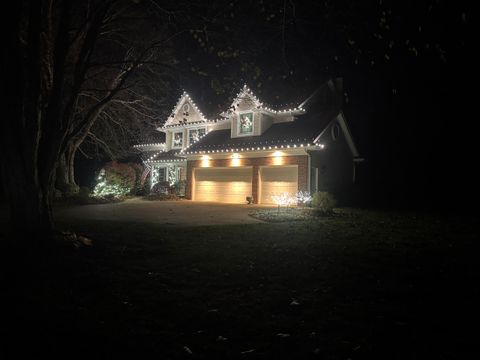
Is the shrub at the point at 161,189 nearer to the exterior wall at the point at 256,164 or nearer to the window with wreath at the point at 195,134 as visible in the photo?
the exterior wall at the point at 256,164

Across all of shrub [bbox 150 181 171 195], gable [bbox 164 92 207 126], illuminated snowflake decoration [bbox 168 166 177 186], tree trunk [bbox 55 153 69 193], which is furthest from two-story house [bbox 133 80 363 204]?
tree trunk [bbox 55 153 69 193]

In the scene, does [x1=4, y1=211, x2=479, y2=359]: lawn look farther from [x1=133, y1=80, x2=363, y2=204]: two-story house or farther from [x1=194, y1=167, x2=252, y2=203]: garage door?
[x1=194, y1=167, x2=252, y2=203]: garage door

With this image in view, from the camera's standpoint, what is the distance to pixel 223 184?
22.1 metres

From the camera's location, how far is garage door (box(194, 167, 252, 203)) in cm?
2109

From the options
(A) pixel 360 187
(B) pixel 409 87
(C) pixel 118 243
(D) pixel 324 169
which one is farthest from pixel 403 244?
(B) pixel 409 87

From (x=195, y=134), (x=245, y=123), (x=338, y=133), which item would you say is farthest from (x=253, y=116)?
(x=195, y=134)

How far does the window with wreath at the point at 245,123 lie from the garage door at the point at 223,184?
2.38 metres

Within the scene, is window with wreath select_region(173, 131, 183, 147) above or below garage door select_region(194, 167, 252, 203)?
above

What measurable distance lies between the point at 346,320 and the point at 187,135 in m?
24.9

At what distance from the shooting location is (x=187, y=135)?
27562 millimetres

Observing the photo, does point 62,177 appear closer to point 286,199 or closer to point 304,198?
point 286,199

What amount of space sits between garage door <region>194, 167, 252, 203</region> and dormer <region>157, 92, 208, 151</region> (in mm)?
4555

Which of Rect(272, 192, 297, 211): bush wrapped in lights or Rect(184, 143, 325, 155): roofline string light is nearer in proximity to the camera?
Rect(272, 192, 297, 211): bush wrapped in lights

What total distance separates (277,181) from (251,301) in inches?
618
